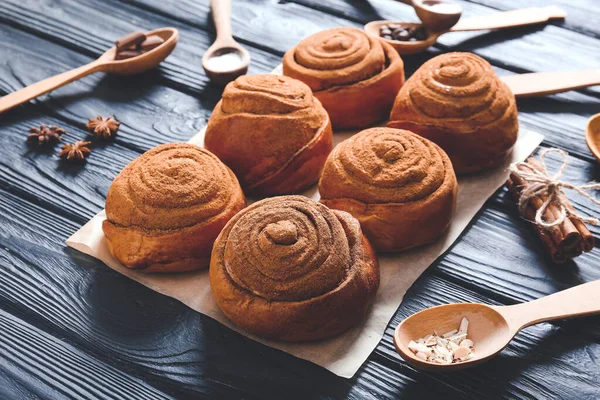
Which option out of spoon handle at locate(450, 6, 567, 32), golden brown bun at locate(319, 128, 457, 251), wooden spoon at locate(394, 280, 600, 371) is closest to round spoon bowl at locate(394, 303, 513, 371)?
wooden spoon at locate(394, 280, 600, 371)

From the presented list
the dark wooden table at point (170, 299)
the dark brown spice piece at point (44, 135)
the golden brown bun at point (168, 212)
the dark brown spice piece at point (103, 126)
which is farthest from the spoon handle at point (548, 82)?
the dark brown spice piece at point (44, 135)

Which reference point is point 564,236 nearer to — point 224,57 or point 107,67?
point 224,57

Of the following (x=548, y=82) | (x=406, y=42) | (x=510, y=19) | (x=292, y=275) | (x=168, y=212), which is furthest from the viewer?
(x=510, y=19)

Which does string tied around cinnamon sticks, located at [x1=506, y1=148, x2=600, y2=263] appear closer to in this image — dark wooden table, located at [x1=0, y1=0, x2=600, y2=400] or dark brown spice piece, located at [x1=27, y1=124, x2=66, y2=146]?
dark wooden table, located at [x1=0, y1=0, x2=600, y2=400]

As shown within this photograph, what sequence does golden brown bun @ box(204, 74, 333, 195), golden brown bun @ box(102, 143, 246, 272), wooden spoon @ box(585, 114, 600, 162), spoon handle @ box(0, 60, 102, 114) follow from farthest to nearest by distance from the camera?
spoon handle @ box(0, 60, 102, 114)
wooden spoon @ box(585, 114, 600, 162)
golden brown bun @ box(204, 74, 333, 195)
golden brown bun @ box(102, 143, 246, 272)

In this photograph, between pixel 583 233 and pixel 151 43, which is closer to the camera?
pixel 583 233

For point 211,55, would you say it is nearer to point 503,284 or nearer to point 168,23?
point 168,23

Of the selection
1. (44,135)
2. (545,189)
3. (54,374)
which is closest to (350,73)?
(545,189)
